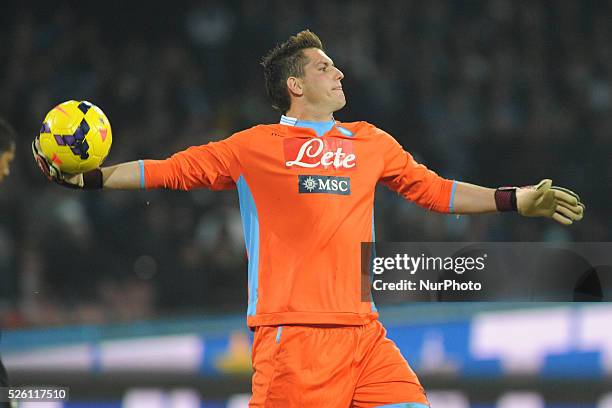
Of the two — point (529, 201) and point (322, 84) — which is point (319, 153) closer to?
point (322, 84)

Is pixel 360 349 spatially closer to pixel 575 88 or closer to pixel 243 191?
pixel 243 191

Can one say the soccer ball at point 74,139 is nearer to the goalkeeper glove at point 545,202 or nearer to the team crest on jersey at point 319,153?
the team crest on jersey at point 319,153

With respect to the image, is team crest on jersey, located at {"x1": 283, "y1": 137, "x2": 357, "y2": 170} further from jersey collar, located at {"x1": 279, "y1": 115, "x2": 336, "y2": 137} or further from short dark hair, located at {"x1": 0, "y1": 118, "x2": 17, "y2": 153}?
short dark hair, located at {"x1": 0, "y1": 118, "x2": 17, "y2": 153}

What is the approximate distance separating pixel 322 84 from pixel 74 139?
42.5 inches

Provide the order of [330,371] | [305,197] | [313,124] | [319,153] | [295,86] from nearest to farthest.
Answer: [330,371] → [305,197] → [319,153] → [313,124] → [295,86]

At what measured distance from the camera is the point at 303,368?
347cm

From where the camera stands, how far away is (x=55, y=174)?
11.8 feet

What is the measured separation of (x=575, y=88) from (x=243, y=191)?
17.9 ft

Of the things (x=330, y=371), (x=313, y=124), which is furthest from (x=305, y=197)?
(x=330, y=371)

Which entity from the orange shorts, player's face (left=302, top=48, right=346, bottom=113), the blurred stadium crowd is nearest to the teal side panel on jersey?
the orange shorts

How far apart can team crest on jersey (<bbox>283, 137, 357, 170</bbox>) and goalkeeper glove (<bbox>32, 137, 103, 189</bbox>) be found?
76cm

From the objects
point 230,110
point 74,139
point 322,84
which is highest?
point 230,110

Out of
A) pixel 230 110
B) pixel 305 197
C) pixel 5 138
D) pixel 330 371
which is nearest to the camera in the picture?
pixel 330 371

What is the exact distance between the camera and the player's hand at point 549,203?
12.5 feet
